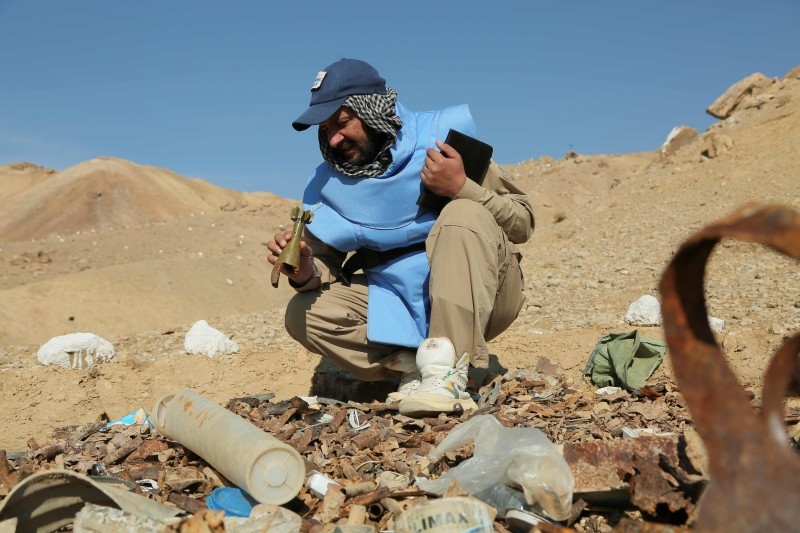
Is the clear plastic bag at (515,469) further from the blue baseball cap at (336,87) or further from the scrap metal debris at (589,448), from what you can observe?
the blue baseball cap at (336,87)

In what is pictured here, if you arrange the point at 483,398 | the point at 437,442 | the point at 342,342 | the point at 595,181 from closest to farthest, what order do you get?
the point at 437,442 < the point at 483,398 < the point at 342,342 < the point at 595,181

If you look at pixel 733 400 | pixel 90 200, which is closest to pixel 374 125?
pixel 733 400

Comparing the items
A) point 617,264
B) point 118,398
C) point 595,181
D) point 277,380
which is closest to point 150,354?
point 118,398

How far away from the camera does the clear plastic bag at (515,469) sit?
2.12m

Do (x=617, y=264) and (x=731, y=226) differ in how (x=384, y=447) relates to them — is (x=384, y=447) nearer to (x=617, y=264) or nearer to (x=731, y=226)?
(x=731, y=226)

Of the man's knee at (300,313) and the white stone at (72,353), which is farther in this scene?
the white stone at (72,353)

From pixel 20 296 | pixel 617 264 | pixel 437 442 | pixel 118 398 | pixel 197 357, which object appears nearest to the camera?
pixel 437 442

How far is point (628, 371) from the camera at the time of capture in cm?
407

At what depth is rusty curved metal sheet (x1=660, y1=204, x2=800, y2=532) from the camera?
45.1 inches

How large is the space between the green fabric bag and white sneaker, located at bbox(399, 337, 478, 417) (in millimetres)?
1088

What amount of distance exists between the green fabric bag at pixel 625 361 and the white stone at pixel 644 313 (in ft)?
3.82

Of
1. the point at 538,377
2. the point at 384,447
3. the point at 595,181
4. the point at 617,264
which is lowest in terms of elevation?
the point at 384,447

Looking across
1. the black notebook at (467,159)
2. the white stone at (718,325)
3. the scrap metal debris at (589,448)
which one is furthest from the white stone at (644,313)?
the black notebook at (467,159)

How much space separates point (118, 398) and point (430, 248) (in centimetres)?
267
